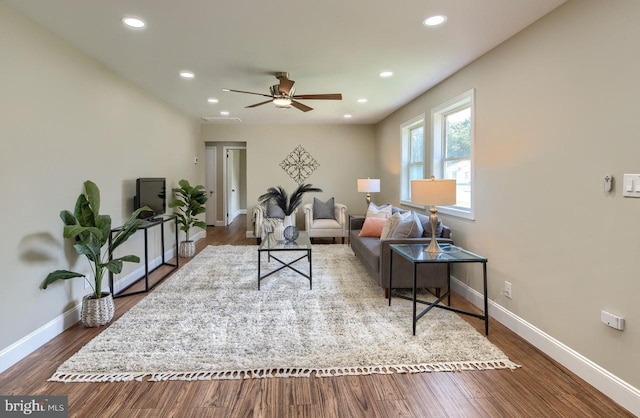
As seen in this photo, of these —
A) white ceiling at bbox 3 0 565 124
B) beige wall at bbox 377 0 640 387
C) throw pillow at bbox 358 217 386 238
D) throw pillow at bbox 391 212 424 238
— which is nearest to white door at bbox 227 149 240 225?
white ceiling at bbox 3 0 565 124

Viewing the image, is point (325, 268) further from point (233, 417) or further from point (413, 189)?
point (233, 417)

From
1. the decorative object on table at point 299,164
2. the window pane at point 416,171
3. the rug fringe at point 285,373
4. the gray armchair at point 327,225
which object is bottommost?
the rug fringe at point 285,373

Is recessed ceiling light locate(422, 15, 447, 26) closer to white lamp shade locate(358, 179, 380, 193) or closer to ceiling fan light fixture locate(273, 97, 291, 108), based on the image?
ceiling fan light fixture locate(273, 97, 291, 108)

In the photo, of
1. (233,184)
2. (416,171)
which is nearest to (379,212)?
(416,171)

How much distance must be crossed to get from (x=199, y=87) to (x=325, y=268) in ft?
9.56

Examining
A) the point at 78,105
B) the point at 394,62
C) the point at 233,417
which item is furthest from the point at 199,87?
the point at 233,417

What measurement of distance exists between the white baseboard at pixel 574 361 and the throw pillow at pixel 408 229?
869 mm

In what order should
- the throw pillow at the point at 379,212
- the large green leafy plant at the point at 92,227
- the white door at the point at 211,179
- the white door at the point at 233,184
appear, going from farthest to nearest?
the white door at the point at 233,184
the white door at the point at 211,179
the throw pillow at the point at 379,212
the large green leafy plant at the point at 92,227

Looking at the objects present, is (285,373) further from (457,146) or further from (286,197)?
(286,197)

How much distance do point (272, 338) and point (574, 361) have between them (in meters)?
2.07

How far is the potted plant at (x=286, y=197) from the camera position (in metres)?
6.49

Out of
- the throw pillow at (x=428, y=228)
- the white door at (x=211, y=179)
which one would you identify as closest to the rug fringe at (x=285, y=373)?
the throw pillow at (x=428, y=228)

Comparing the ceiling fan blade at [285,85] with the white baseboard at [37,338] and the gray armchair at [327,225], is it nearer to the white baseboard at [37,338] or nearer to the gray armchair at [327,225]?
the white baseboard at [37,338]

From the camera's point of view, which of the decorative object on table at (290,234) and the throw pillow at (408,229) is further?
the decorative object on table at (290,234)
